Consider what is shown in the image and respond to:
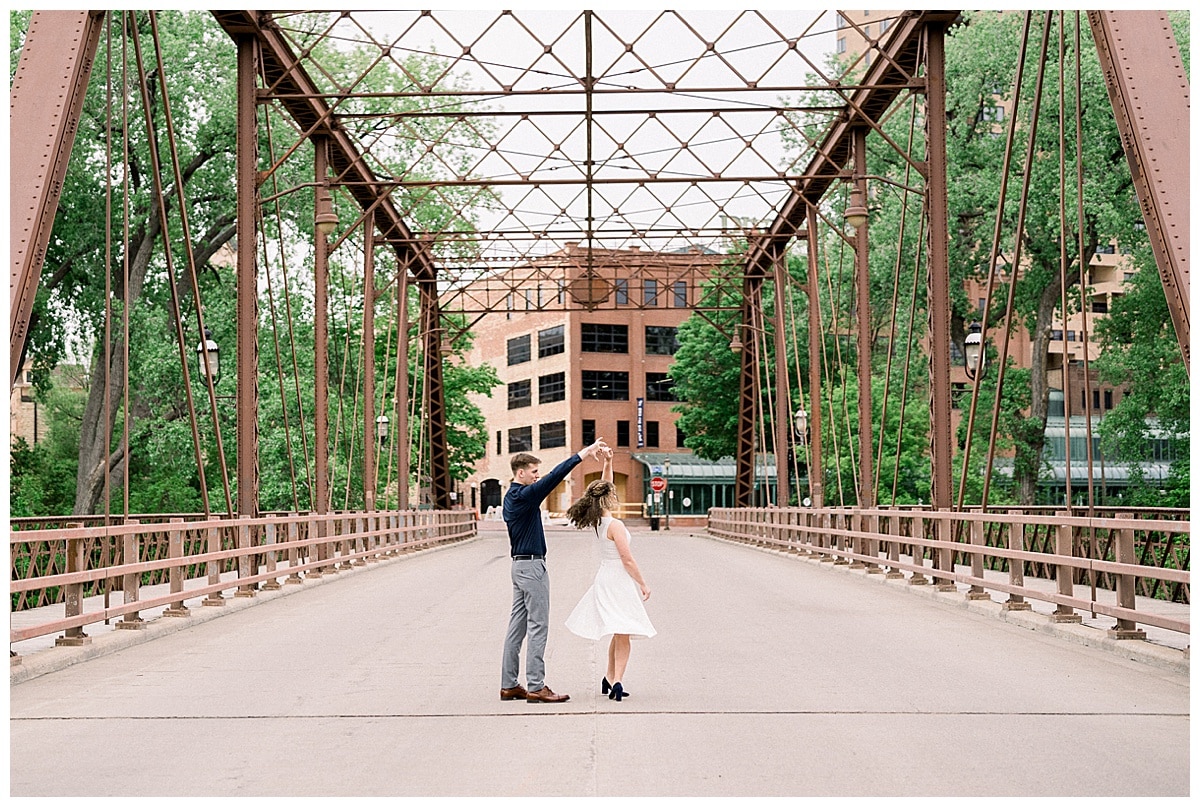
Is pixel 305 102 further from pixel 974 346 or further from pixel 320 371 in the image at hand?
pixel 974 346

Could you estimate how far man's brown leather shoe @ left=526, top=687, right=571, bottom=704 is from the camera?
935 centimetres

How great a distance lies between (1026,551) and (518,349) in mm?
76942

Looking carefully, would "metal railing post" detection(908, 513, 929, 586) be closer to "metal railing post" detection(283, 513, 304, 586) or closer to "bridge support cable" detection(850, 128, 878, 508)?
"bridge support cable" detection(850, 128, 878, 508)

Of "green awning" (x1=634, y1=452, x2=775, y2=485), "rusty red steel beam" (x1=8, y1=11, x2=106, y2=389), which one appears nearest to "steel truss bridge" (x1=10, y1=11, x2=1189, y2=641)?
"rusty red steel beam" (x1=8, y1=11, x2=106, y2=389)

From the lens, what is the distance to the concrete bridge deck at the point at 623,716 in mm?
6996

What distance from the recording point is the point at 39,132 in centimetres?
1148

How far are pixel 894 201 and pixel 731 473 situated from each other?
1669 inches

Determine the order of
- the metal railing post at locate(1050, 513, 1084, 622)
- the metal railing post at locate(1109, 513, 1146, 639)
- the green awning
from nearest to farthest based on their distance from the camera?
the metal railing post at locate(1109, 513, 1146, 639) → the metal railing post at locate(1050, 513, 1084, 622) → the green awning

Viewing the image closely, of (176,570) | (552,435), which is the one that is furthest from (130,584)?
(552,435)

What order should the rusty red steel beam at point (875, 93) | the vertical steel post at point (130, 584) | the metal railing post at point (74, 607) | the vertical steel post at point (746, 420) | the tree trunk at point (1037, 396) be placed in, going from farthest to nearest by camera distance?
the vertical steel post at point (746, 420) < the tree trunk at point (1037, 396) < the rusty red steel beam at point (875, 93) < the vertical steel post at point (130, 584) < the metal railing post at point (74, 607)

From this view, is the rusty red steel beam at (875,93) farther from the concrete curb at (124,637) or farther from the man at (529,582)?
the man at (529,582)

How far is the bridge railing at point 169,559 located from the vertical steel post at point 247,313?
2.09ft

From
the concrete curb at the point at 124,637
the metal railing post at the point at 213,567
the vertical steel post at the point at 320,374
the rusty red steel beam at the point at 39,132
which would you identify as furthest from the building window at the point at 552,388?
the rusty red steel beam at the point at 39,132
